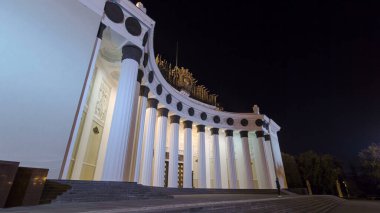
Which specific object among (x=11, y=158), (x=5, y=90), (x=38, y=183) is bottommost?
(x=38, y=183)

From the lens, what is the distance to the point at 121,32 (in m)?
9.12

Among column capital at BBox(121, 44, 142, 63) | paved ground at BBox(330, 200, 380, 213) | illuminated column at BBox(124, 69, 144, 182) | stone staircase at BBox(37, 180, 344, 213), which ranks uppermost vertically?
column capital at BBox(121, 44, 142, 63)

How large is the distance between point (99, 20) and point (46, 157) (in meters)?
5.85

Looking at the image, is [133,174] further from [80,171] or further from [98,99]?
[98,99]

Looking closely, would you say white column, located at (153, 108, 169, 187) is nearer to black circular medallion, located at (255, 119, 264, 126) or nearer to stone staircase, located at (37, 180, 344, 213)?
stone staircase, located at (37, 180, 344, 213)

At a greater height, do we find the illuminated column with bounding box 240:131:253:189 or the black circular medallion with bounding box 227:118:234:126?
the black circular medallion with bounding box 227:118:234:126

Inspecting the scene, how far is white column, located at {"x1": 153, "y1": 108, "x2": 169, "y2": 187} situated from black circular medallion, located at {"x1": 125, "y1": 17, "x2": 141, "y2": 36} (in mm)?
7062

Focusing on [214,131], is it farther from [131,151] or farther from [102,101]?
[102,101]

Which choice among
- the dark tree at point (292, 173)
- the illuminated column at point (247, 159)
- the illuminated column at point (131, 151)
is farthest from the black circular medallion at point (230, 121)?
the dark tree at point (292, 173)

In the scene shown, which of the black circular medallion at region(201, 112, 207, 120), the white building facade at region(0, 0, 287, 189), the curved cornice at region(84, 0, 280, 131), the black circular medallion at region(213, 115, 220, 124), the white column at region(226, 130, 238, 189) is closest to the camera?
the white building facade at region(0, 0, 287, 189)

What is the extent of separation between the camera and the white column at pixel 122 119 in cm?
748

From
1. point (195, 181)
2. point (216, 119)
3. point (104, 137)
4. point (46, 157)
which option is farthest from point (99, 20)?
point (195, 181)

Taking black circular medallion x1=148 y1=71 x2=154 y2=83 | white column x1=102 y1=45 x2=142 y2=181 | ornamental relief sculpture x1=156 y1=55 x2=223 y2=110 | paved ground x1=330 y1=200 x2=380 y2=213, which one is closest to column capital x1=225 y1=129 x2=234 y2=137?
ornamental relief sculpture x1=156 y1=55 x2=223 y2=110

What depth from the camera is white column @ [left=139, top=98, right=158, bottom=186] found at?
38.4ft
